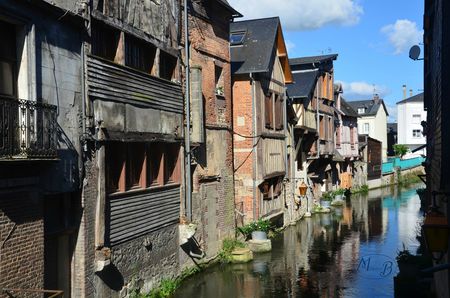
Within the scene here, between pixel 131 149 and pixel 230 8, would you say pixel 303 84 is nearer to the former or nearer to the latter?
pixel 230 8

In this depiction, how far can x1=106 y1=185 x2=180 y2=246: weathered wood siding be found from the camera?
11867mm

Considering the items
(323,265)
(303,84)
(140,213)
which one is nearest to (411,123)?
(303,84)

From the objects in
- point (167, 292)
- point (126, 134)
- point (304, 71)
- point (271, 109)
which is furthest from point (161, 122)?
point (304, 71)

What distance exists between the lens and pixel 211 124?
691 inches

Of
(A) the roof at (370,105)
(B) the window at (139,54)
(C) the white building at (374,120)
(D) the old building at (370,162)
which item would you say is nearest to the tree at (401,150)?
(C) the white building at (374,120)

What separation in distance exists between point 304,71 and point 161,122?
20470 mm

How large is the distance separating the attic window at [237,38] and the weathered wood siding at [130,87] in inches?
316

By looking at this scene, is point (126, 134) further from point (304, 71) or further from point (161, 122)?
point (304, 71)

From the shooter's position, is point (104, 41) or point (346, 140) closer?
point (104, 41)

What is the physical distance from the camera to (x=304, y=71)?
33.0 metres

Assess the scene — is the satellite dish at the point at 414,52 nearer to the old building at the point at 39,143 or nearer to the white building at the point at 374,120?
the old building at the point at 39,143

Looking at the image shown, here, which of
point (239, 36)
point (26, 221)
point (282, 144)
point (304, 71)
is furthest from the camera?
point (304, 71)

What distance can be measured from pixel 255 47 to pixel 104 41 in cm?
1099

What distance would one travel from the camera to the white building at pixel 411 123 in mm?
79188
